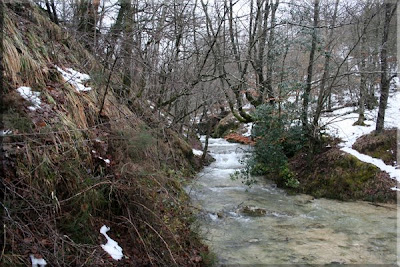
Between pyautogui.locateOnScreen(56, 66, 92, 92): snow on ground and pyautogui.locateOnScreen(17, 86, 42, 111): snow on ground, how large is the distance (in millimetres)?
639

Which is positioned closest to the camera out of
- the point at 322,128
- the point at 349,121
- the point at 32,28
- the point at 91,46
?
the point at 32,28

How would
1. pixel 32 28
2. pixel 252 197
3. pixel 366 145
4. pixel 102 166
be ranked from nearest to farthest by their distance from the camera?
pixel 102 166
pixel 32 28
pixel 252 197
pixel 366 145

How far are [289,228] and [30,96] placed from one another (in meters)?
4.80

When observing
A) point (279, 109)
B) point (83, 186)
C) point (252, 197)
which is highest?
point (279, 109)

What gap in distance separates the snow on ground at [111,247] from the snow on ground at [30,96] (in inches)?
55.3

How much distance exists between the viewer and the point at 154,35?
5.70m

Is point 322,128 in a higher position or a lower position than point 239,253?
higher

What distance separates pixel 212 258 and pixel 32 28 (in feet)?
13.1

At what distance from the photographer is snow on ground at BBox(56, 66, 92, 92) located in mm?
4187

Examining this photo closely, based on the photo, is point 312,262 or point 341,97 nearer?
point 312,262

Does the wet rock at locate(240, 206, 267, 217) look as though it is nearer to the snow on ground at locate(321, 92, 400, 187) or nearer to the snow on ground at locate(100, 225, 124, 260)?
the snow on ground at locate(321, 92, 400, 187)

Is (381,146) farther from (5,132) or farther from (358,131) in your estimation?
(5,132)

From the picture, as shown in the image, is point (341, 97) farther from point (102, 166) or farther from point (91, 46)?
point (102, 166)

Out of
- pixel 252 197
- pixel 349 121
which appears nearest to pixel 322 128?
pixel 349 121
